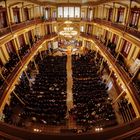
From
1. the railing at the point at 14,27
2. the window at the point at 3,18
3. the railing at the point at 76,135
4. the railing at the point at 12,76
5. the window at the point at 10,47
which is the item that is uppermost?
the window at the point at 3,18

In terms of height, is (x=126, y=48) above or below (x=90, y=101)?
above

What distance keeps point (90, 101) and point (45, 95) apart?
4.50m

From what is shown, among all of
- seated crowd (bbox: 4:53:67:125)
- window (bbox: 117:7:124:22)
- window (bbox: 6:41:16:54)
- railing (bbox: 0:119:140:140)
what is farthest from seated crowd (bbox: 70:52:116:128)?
railing (bbox: 0:119:140:140)

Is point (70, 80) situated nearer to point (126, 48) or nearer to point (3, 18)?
point (126, 48)

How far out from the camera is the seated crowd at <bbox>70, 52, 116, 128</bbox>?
15.4 m

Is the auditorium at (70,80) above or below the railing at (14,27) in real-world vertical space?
below

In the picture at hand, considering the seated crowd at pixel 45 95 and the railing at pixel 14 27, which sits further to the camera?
the railing at pixel 14 27

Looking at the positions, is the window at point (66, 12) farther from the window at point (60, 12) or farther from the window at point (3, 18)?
the window at point (3, 18)

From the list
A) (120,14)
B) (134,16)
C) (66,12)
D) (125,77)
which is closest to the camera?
(125,77)

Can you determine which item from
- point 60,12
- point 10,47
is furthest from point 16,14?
point 60,12

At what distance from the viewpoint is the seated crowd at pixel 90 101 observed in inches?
606

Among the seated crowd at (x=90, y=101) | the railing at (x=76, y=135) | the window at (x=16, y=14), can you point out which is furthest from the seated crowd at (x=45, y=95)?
the railing at (x=76, y=135)

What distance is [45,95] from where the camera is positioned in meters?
18.4

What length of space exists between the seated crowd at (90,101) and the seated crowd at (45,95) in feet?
4.26
